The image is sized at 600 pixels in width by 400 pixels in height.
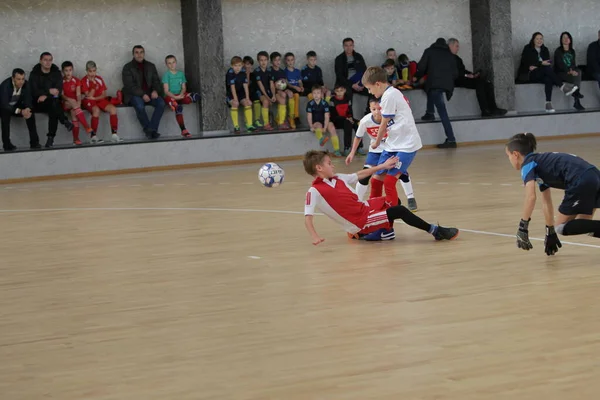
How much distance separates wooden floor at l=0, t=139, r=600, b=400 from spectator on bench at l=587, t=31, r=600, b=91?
40.8ft

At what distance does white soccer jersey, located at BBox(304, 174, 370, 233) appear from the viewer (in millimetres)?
7652

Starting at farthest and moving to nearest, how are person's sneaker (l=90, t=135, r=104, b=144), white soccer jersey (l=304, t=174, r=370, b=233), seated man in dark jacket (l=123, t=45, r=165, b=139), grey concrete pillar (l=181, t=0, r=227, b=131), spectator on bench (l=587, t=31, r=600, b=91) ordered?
spectator on bench (l=587, t=31, r=600, b=91) < grey concrete pillar (l=181, t=0, r=227, b=131) < seated man in dark jacket (l=123, t=45, r=165, b=139) < person's sneaker (l=90, t=135, r=104, b=144) < white soccer jersey (l=304, t=174, r=370, b=233)

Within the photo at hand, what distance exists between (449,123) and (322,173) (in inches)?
465

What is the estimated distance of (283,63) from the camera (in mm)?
20266

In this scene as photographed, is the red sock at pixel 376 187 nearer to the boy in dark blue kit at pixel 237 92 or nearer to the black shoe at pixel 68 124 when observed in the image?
the black shoe at pixel 68 124

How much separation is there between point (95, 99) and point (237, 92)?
2937 millimetres

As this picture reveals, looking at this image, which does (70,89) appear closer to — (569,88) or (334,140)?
(334,140)

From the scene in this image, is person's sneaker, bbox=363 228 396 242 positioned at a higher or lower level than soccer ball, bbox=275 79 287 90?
lower

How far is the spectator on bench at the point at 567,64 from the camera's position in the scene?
21.1m

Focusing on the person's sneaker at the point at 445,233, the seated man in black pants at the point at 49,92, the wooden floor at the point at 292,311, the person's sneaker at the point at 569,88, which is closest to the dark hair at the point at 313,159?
the wooden floor at the point at 292,311

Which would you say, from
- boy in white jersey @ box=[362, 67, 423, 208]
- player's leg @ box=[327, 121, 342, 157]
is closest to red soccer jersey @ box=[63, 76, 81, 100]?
player's leg @ box=[327, 121, 342, 157]

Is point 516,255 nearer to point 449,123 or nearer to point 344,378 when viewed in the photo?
point 344,378

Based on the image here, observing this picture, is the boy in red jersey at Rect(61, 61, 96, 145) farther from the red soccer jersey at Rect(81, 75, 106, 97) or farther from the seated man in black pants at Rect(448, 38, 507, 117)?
the seated man in black pants at Rect(448, 38, 507, 117)

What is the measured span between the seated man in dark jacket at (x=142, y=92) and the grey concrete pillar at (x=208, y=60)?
100cm
